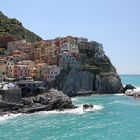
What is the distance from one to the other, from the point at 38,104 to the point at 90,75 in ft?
139

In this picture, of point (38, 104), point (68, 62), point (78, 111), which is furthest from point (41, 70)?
point (78, 111)

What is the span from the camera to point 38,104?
84562 millimetres

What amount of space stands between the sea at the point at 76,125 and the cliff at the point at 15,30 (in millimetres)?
83054

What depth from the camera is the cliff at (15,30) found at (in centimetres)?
16245

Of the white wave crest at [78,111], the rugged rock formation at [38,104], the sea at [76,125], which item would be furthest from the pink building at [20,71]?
the sea at [76,125]

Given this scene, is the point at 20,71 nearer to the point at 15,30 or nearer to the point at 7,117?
the point at 7,117

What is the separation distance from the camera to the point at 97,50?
14125cm

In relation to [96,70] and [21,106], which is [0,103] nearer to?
[21,106]

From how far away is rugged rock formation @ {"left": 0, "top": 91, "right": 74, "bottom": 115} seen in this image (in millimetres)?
80375

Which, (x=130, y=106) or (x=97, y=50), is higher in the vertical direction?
(x=97, y=50)

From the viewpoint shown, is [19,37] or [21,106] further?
[19,37]

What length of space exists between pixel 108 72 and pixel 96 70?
649cm

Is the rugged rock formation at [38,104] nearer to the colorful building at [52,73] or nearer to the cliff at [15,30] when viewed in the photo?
the colorful building at [52,73]

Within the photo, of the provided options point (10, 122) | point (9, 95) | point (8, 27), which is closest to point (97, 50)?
point (8, 27)
